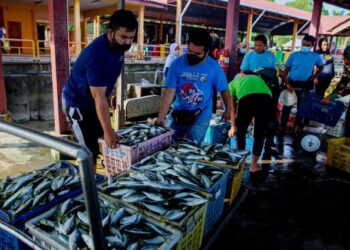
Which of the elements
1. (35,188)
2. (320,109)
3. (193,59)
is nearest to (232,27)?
(320,109)

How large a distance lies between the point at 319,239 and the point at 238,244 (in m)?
0.98

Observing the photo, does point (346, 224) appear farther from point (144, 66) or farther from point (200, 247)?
point (144, 66)

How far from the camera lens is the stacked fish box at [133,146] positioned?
3301 millimetres

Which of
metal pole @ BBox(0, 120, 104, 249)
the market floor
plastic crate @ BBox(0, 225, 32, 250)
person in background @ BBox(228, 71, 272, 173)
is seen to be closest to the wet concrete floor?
the market floor

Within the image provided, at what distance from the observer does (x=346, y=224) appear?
148 inches

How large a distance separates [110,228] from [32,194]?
838 millimetres

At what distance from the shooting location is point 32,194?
2.34 meters

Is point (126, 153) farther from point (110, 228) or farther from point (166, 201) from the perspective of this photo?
point (110, 228)

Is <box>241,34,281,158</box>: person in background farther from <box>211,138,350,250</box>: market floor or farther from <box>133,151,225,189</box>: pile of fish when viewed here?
<box>133,151,225,189</box>: pile of fish

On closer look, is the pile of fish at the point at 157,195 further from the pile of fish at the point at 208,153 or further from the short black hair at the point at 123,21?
the short black hair at the point at 123,21

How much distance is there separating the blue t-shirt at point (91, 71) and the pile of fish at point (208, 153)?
109 cm

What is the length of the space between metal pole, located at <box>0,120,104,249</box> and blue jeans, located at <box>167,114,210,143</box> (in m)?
2.99

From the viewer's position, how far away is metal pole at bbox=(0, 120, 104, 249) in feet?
3.35

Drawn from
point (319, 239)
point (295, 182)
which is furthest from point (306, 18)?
point (319, 239)
